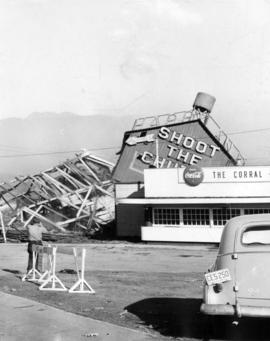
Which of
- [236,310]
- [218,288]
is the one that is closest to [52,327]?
[218,288]

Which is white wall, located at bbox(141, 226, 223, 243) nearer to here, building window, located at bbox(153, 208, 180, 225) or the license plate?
building window, located at bbox(153, 208, 180, 225)

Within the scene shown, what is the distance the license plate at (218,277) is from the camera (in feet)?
23.6

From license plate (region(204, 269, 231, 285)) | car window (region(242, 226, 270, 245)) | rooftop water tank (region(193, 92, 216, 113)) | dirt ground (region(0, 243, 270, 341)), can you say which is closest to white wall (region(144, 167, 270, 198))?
dirt ground (region(0, 243, 270, 341))

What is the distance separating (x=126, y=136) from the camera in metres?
41.5

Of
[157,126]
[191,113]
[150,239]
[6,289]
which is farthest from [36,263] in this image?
[191,113]

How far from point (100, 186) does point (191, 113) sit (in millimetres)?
10564

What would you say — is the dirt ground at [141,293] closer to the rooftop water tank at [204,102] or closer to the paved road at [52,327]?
the paved road at [52,327]

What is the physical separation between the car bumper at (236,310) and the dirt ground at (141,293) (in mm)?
639

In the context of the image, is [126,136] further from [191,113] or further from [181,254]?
[181,254]

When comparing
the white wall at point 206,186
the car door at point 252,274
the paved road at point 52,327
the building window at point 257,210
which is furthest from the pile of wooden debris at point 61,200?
the car door at point 252,274

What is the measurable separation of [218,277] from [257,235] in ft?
4.43

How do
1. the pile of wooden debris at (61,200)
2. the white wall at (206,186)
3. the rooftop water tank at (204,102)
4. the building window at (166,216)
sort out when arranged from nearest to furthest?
1. the white wall at (206,186)
2. the building window at (166,216)
3. the pile of wooden debris at (61,200)
4. the rooftop water tank at (204,102)

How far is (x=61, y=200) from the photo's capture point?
38.2 meters

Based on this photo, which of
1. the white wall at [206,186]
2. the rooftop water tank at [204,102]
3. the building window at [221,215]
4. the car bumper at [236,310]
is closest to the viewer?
the car bumper at [236,310]
